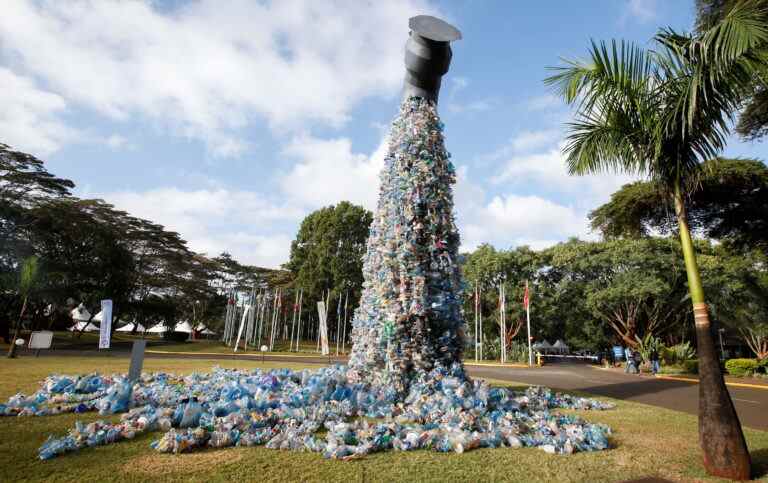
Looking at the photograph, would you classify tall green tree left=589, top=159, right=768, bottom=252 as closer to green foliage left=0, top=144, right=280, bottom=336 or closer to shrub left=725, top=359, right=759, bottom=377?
shrub left=725, top=359, right=759, bottom=377

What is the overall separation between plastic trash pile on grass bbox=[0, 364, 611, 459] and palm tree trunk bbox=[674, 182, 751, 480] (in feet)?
3.75

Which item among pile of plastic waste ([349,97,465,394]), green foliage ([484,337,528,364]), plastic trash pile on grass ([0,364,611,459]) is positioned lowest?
green foliage ([484,337,528,364])

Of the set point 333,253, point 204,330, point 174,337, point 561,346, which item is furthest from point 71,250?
point 561,346

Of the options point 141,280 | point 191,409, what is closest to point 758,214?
point 191,409

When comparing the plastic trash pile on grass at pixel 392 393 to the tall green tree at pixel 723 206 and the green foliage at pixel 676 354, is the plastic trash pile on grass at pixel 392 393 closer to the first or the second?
the tall green tree at pixel 723 206

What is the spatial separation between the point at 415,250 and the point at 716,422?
479cm

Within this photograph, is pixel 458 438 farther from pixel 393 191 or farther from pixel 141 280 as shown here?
pixel 141 280

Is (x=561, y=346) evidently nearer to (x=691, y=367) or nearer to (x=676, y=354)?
(x=676, y=354)

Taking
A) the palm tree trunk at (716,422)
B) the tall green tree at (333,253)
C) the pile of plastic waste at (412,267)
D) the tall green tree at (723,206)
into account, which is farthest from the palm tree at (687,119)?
the tall green tree at (333,253)

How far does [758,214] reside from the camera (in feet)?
56.0

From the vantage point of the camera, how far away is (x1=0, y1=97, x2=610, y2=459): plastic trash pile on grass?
4848 mm

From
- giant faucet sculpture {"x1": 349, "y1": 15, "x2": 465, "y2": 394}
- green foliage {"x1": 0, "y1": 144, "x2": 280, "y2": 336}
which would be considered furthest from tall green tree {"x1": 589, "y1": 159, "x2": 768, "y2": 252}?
green foliage {"x1": 0, "y1": 144, "x2": 280, "y2": 336}

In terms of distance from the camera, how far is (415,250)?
7.72 meters

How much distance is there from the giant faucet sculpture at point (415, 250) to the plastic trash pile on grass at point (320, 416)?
524 mm
